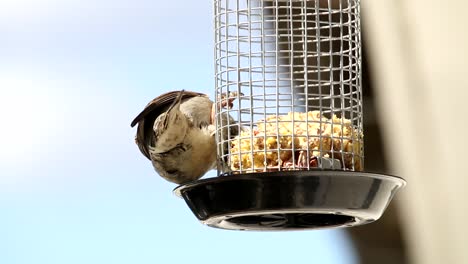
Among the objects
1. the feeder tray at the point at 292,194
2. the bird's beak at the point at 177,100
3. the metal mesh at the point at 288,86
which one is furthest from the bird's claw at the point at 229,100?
the feeder tray at the point at 292,194

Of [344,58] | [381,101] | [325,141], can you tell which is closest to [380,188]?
[325,141]

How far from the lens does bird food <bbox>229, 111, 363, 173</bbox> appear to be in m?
3.52

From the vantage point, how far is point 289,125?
3580mm

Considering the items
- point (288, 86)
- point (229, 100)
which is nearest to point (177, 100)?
point (229, 100)

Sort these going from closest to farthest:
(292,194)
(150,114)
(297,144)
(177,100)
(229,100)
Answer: (292,194) < (297,144) < (229,100) < (177,100) < (150,114)

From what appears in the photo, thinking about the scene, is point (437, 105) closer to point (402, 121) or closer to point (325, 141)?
point (402, 121)

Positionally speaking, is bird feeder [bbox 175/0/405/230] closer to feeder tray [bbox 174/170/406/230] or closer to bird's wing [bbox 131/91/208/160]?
feeder tray [bbox 174/170/406/230]

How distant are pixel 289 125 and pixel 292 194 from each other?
0.40 m

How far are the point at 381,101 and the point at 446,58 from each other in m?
0.27

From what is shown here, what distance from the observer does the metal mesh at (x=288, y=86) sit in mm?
3553

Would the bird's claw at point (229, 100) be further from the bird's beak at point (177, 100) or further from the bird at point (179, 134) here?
the bird's beak at point (177, 100)

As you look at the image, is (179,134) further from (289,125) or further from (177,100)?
(289,125)

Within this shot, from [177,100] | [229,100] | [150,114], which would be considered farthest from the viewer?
[150,114]

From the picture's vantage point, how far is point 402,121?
4305mm
